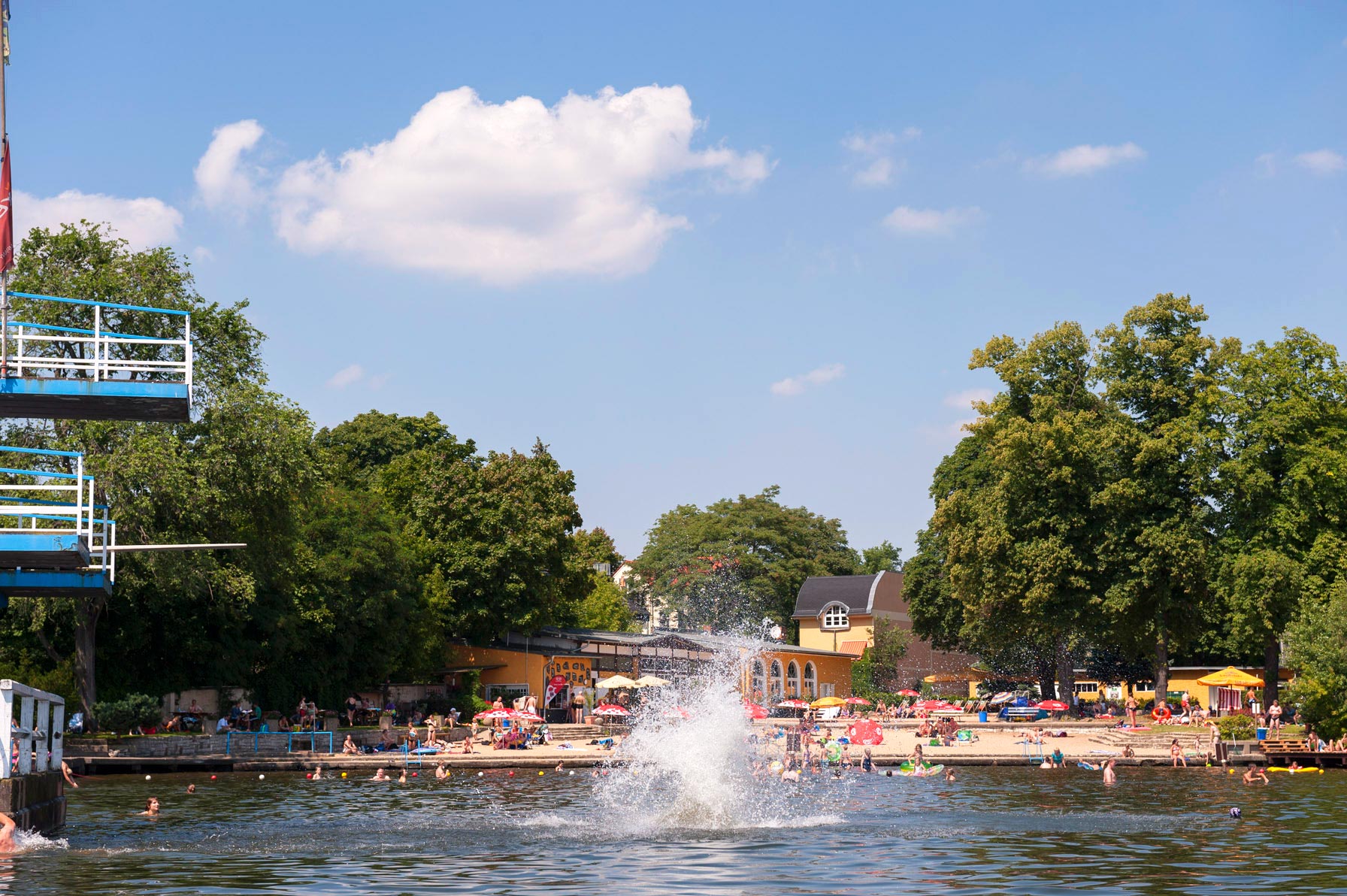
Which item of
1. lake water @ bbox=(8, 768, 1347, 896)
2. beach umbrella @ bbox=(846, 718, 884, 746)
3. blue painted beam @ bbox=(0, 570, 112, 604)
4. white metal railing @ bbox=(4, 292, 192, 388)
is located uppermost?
white metal railing @ bbox=(4, 292, 192, 388)

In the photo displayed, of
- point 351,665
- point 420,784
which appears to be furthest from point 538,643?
point 420,784

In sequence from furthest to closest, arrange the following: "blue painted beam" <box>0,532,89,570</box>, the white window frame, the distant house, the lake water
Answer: the white window frame → the distant house → "blue painted beam" <box>0,532,89,570</box> → the lake water

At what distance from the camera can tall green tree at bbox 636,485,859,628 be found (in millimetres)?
110812

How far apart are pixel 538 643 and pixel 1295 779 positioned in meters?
39.8

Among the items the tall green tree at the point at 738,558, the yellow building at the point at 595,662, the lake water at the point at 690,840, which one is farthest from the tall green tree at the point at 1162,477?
the tall green tree at the point at 738,558

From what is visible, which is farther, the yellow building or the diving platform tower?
the yellow building

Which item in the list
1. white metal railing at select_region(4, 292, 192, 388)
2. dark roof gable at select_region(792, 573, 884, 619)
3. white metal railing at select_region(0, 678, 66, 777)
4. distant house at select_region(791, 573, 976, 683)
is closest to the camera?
white metal railing at select_region(4, 292, 192, 388)

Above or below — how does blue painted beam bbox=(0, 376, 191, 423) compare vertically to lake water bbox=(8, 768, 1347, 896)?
above

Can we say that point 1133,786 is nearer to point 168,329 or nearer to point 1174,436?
point 1174,436

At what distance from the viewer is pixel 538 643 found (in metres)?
71.1

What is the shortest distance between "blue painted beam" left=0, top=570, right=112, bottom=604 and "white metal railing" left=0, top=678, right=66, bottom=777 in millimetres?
2248

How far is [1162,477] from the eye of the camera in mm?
55594

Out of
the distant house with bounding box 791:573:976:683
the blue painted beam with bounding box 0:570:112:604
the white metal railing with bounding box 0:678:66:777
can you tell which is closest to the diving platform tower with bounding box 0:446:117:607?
the blue painted beam with bounding box 0:570:112:604

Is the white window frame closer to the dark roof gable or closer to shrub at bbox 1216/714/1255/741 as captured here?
the dark roof gable
